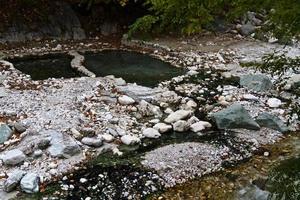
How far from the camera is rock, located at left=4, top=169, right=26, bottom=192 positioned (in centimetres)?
705

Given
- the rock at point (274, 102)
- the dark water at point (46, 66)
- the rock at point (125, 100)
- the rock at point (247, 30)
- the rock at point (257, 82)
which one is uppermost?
the rock at point (247, 30)

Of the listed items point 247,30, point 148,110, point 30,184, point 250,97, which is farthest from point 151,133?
point 247,30

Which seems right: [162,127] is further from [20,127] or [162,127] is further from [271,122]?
[20,127]

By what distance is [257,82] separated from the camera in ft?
39.6

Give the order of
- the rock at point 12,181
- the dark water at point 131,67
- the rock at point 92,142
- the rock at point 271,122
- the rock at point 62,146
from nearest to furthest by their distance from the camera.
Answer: the rock at point 12,181 → the rock at point 62,146 → the rock at point 92,142 → the rock at point 271,122 → the dark water at point 131,67

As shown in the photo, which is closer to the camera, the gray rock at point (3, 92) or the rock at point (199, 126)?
the rock at point (199, 126)

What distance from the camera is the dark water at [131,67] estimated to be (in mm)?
13016

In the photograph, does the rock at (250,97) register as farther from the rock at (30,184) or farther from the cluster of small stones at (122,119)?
the rock at (30,184)

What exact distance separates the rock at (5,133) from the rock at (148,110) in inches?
115

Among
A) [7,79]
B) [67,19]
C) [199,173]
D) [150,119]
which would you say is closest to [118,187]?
[199,173]

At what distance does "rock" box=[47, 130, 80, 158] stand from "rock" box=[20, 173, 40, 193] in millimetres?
859

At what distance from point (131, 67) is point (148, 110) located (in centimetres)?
396

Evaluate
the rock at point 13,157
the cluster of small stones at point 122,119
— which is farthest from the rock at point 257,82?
the rock at point 13,157

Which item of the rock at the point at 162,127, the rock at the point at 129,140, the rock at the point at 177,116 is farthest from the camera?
the rock at the point at 177,116
